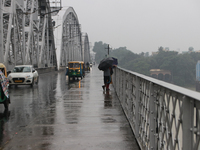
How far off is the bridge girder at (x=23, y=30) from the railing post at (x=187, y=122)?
24202mm

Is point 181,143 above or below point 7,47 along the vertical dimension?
below

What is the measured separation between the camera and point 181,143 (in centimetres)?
278

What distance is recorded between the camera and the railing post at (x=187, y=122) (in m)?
2.56

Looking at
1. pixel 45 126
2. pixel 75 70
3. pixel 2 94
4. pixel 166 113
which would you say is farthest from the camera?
pixel 75 70

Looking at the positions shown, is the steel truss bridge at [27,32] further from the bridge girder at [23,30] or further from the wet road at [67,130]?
the wet road at [67,130]

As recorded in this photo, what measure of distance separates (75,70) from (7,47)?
267 inches

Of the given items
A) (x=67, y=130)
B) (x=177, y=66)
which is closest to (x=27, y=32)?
(x=67, y=130)

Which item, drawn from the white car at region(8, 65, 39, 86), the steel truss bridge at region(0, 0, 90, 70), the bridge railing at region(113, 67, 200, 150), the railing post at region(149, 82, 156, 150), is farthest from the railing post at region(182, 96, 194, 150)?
the steel truss bridge at region(0, 0, 90, 70)

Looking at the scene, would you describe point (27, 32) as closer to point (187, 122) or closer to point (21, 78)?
point (21, 78)

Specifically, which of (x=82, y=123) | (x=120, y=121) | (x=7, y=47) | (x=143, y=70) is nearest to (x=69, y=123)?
(x=82, y=123)

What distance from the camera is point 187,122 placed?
260cm

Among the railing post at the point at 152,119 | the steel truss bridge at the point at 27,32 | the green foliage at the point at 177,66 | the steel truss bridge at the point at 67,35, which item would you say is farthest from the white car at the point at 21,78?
the green foliage at the point at 177,66

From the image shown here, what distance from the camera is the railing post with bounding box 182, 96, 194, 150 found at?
8.39 feet

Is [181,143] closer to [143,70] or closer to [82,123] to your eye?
[82,123]
